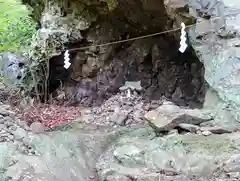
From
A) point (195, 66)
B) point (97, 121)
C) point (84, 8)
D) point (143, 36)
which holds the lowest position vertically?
point (97, 121)

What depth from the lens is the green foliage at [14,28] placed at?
8.17 metres

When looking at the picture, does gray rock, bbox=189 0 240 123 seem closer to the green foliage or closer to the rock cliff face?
the rock cliff face

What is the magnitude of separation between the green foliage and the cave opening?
181cm

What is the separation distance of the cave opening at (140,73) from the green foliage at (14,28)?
1809mm

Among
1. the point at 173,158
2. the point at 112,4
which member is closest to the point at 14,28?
the point at 112,4

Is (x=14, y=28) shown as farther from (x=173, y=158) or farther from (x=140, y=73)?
(x=173, y=158)

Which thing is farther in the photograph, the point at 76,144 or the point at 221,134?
the point at 76,144

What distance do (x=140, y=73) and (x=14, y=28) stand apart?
4.31m

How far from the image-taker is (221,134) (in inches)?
136

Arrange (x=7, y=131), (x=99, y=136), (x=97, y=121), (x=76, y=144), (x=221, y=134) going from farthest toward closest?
(x=97, y=121) < (x=99, y=136) < (x=76, y=144) < (x=7, y=131) < (x=221, y=134)

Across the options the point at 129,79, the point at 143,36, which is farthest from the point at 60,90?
the point at 143,36

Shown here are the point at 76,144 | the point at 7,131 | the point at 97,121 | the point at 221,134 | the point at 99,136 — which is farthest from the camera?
the point at 97,121

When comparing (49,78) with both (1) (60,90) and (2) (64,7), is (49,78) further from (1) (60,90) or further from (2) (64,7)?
(2) (64,7)

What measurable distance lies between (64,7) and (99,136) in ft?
8.16
